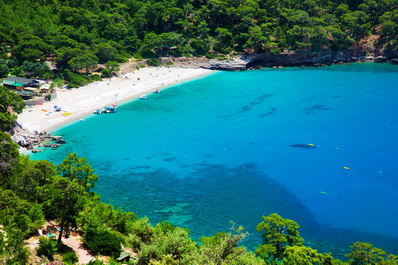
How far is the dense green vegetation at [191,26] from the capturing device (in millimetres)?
97688

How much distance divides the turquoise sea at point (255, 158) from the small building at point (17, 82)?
54.6ft

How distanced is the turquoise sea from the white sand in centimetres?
347

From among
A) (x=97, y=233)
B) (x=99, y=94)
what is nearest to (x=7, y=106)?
(x=99, y=94)

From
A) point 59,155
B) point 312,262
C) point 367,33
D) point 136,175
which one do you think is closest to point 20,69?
point 59,155

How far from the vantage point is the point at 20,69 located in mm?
79625

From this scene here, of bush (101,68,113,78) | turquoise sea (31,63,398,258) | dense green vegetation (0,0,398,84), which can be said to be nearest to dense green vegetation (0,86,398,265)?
turquoise sea (31,63,398,258)

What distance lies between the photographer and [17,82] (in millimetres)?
72312

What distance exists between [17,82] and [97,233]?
2235 inches

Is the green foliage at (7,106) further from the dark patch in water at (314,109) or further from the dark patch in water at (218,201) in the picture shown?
the dark patch in water at (314,109)

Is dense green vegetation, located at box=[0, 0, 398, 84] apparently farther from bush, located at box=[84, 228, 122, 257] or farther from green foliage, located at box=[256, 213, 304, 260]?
green foliage, located at box=[256, 213, 304, 260]

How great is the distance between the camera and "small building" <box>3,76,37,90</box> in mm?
71450

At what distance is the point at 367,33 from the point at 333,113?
208ft

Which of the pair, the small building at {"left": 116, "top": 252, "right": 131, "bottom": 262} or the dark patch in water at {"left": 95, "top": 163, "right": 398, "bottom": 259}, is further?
the dark patch in water at {"left": 95, "top": 163, "right": 398, "bottom": 259}

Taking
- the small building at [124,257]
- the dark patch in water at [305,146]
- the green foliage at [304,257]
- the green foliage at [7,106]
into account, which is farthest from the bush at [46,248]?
the dark patch in water at [305,146]
